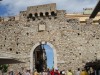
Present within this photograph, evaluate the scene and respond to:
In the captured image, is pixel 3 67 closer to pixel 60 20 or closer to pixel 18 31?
pixel 18 31

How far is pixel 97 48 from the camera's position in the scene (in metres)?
23.4

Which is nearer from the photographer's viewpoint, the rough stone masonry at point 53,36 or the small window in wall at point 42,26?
the rough stone masonry at point 53,36

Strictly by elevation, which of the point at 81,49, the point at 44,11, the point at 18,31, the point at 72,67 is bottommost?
the point at 72,67

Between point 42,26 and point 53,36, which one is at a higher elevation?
point 42,26

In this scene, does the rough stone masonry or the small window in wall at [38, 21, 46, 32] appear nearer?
the rough stone masonry

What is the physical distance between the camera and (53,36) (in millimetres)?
23812

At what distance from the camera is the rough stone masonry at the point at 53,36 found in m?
23.5

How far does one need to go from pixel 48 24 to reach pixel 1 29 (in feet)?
13.2

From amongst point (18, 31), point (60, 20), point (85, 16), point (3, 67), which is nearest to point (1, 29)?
point (18, 31)

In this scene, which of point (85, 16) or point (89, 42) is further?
point (85, 16)

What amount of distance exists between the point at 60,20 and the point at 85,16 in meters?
7.54

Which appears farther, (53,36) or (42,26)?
(42,26)

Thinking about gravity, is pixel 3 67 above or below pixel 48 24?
below

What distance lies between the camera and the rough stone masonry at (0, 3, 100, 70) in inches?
924
